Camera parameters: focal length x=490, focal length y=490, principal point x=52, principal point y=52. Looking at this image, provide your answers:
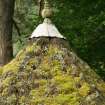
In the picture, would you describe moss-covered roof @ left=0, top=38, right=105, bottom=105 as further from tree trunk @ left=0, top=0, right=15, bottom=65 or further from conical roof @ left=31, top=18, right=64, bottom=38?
tree trunk @ left=0, top=0, right=15, bottom=65

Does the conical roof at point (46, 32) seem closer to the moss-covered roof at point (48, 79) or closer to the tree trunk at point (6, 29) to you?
the moss-covered roof at point (48, 79)

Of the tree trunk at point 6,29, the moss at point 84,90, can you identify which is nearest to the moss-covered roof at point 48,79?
the moss at point 84,90

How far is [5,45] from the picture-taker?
Answer: 12.1m

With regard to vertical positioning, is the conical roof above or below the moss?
above

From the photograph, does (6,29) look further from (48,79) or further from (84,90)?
(84,90)

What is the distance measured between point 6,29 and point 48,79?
307 inches

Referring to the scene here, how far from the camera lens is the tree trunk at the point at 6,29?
12.1m

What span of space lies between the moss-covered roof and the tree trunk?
7.00 meters

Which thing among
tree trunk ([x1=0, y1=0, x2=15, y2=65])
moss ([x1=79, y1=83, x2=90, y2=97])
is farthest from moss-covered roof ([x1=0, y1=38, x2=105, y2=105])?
tree trunk ([x1=0, y1=0, x2=15, y2=65])

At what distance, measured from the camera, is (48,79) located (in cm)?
469

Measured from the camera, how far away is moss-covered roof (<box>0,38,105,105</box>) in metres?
4.49

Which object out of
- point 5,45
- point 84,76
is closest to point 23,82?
point 84,76

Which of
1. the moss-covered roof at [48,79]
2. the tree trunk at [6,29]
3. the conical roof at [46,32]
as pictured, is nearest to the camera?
the moss-covered roof at [48,79]

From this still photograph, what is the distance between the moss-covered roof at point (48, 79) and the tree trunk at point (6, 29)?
7.00 meters
